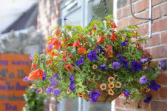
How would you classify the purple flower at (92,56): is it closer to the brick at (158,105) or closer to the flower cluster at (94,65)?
the flower cluster at (94,65)

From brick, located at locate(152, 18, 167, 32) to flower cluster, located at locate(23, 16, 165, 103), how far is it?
17 cm

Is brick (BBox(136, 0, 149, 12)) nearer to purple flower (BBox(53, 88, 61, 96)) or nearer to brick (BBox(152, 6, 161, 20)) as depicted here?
brick (BBox(152, 6, 161, 20))

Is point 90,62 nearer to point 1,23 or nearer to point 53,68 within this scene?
point 53,68

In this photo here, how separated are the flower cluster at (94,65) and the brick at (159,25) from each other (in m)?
0.17

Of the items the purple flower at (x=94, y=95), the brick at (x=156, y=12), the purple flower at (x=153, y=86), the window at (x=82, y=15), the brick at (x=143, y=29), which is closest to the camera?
the purple flower at (x=94, y=95)

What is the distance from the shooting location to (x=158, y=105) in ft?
5.16

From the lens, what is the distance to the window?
2473 millimetres

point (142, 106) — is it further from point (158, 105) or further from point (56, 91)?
point (56, 91)

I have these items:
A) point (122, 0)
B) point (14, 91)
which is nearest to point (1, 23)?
point (14, 91)

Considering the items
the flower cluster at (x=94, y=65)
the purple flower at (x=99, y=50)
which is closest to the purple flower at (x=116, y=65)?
the flower cluster at (x=94, y=65)

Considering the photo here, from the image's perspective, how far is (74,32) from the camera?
1.54m

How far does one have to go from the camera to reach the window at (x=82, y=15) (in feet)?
8.11

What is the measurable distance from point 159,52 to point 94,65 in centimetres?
43

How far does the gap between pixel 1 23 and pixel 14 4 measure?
0.51 m
